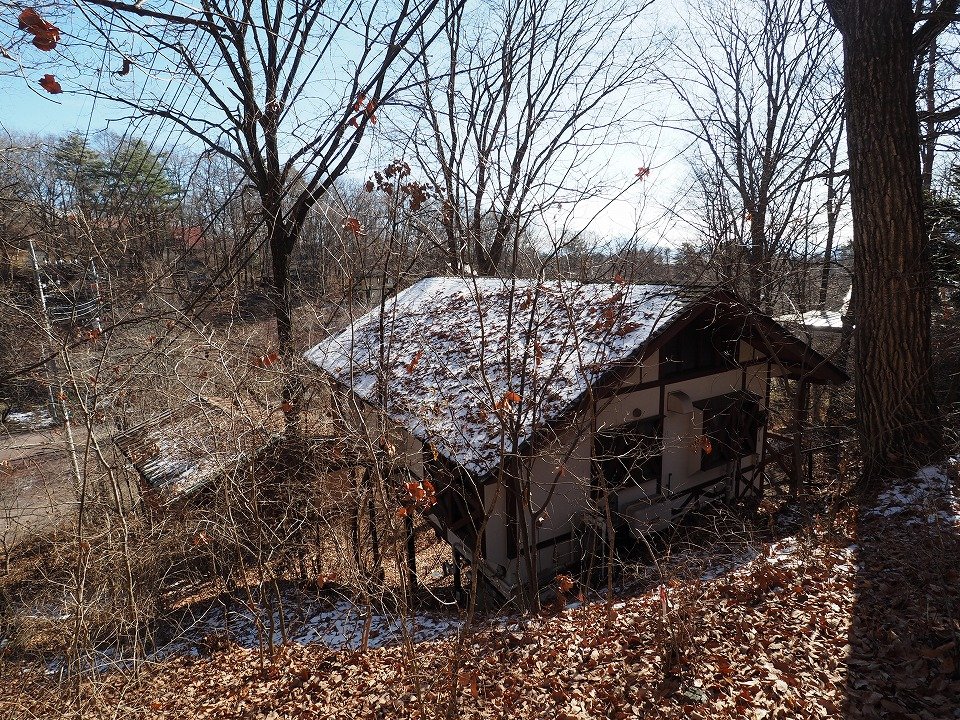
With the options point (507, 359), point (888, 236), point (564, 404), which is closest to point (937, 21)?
point (888, 236)

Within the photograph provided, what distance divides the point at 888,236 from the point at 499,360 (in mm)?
4940

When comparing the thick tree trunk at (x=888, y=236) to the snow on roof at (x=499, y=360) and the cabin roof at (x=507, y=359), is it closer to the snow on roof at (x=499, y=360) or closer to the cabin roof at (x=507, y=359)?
the cabin roof at (x=507, y=359)

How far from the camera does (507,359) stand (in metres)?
5.44

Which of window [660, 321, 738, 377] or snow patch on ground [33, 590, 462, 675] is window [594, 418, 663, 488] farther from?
snow patch on ground [33, 590, 462, 675]

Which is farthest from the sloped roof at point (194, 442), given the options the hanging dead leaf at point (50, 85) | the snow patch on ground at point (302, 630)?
the hanging dead leaf at point (50, 85)

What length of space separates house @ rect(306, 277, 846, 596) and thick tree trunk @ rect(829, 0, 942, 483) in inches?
64.4

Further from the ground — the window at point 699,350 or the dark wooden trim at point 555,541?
the window at point 699,350

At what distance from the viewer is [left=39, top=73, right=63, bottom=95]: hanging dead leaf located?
7.72 feet

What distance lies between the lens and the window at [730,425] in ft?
30.6

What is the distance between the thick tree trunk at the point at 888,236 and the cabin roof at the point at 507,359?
1.64 m

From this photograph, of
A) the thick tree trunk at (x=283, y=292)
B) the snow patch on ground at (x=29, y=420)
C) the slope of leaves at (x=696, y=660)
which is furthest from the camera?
the snow patch on ground at (x=29, y=420)

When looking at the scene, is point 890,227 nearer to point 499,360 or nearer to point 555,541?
point 499,360

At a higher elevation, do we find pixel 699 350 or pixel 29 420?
pixel 699 350

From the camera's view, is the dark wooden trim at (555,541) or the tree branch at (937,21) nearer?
the tree branch at (937,21)
